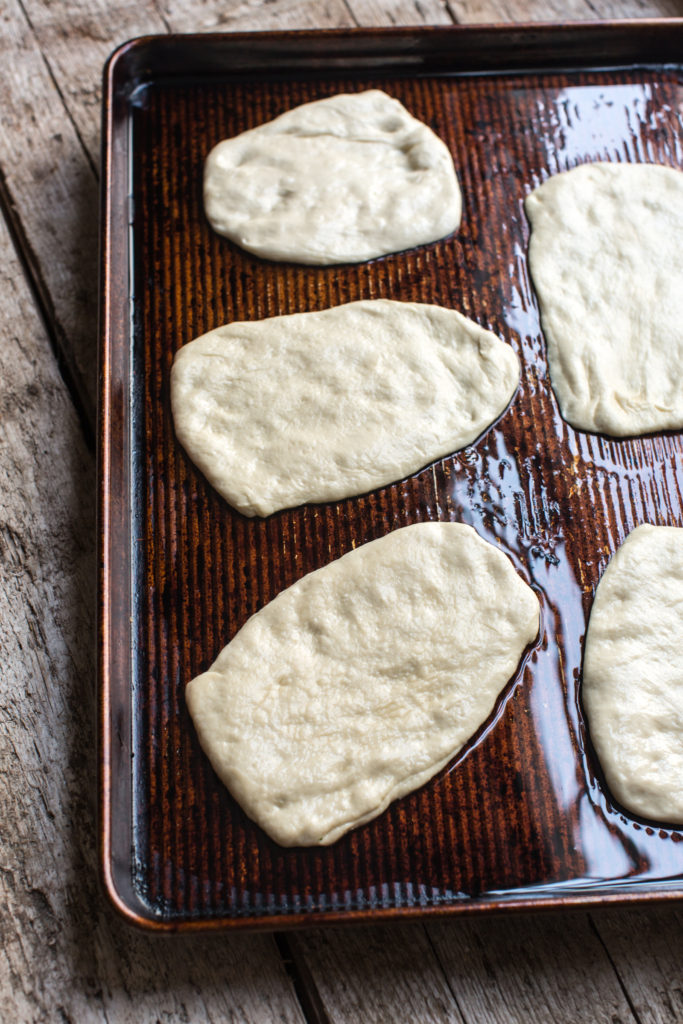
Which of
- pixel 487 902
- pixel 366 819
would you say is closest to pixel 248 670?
pixel 366 819

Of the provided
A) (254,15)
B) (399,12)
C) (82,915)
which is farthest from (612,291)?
(82,915)

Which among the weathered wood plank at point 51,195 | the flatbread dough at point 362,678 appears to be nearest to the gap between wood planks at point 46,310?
the weathered wood plank at point 51,195

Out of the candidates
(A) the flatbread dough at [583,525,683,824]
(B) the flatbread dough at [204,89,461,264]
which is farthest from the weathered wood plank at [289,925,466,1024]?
(B) the flatbread dough at [204,89,461,264]

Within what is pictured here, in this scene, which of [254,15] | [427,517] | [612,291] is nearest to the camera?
[427,517]

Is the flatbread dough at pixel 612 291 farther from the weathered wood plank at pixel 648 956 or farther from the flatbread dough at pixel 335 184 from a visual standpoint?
the weathered wood plank at pixel 648 956

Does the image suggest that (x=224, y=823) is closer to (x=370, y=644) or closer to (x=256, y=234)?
(x=370, y=644)

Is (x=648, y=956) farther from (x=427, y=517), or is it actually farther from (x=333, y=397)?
(x=333, y=397)
